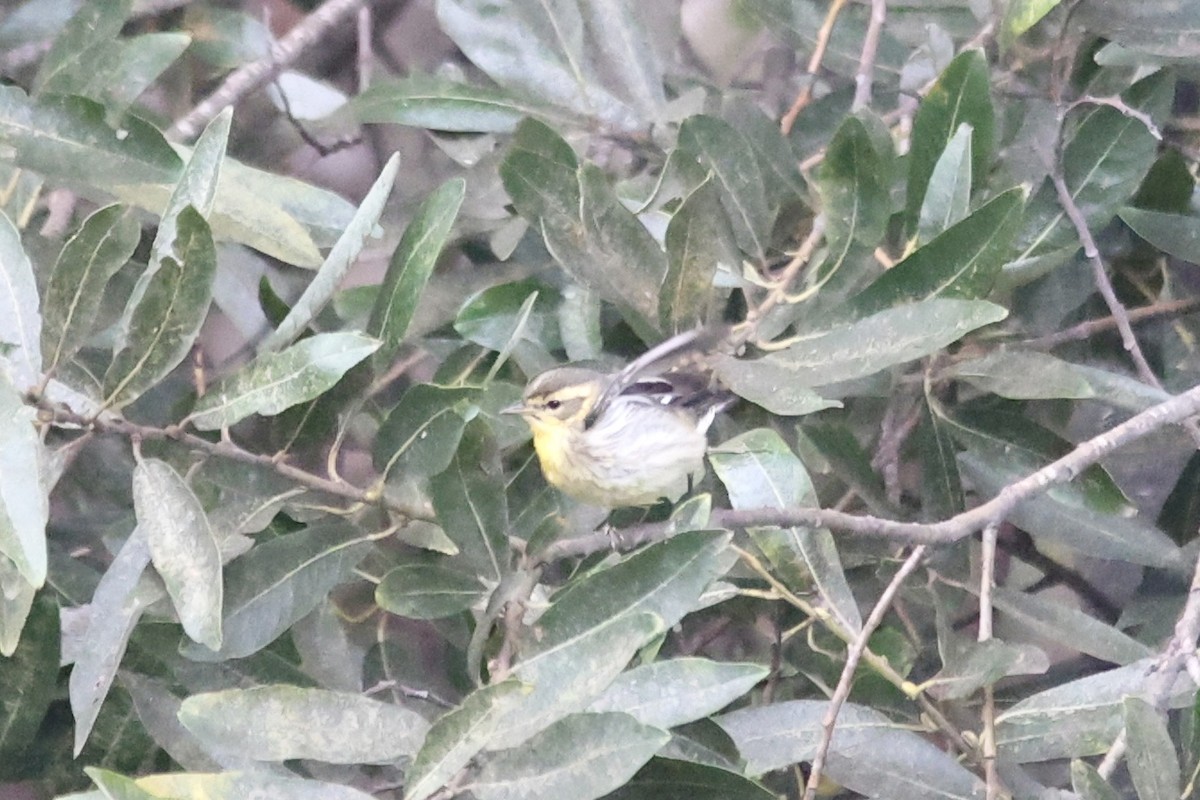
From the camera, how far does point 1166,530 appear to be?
127 centimetres

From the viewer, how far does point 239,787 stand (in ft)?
2.33

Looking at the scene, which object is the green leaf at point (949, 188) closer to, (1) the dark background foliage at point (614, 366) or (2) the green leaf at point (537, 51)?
(1) the dark background foliage at point (614, 366)

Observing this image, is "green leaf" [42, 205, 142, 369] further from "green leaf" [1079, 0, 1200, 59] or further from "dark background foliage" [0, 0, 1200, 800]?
"green leaf" [1079, 0, 1200, 59]

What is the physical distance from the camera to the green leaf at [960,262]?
0.92 m

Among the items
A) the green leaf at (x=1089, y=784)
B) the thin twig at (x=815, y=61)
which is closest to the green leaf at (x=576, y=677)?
the green leaf at (x=1089, y=784)

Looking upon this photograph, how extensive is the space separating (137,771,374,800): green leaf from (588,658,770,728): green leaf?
0.66 feet

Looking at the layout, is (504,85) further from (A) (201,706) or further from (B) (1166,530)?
(B) (1166,530)

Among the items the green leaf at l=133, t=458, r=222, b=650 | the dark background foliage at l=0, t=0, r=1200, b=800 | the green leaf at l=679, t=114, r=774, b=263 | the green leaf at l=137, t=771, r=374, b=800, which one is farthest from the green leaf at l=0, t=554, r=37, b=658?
the green leaf at l=679, t=114, r=774, b=263

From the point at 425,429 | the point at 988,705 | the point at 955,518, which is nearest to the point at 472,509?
the point at 425,429

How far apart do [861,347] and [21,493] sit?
25.3 inches

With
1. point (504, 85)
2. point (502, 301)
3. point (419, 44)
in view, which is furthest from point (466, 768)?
point (419, 44)

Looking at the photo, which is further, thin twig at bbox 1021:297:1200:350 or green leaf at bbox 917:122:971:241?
thin twig at bbox 1021:297:1200:350

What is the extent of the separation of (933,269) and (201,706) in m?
0.69

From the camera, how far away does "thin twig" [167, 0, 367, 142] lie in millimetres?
1343
